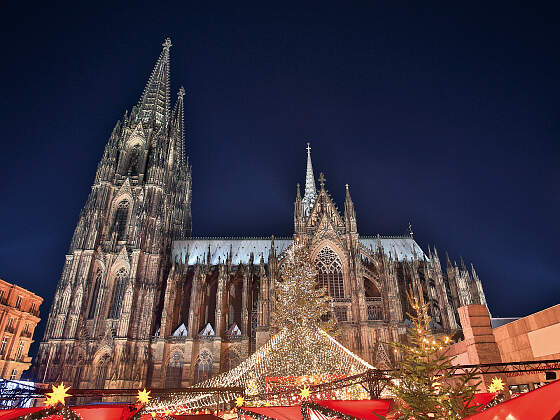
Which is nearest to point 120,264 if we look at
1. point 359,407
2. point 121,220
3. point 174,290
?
point 121,220

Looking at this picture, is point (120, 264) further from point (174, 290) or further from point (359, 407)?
point (359, 407)

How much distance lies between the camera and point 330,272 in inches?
1318

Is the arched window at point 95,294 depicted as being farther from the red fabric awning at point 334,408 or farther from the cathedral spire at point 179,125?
the red fabric awning at point 334,408

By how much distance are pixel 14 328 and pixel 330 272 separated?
98.5 ft

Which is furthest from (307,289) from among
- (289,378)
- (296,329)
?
(289,378)

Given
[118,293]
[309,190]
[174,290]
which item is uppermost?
[309,190]

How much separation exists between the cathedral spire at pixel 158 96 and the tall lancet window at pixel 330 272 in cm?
2671

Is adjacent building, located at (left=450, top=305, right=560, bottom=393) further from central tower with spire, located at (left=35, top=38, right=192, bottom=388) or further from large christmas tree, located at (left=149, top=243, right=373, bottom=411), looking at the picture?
central tower with spire, located at (left=35, top=38, right=192, bottom=388)

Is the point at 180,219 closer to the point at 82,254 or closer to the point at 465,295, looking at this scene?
the point at 82,254

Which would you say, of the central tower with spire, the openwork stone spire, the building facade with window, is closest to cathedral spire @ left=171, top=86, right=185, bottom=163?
the central tower with spire

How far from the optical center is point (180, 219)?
47.1 m

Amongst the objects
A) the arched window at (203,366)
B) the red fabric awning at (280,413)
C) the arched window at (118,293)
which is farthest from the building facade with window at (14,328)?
the red fabric awning at (280,413)

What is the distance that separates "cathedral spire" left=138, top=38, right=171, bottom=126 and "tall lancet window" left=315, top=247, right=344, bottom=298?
26.7m

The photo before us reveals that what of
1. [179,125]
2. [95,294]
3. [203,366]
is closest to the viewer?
[203,366]
